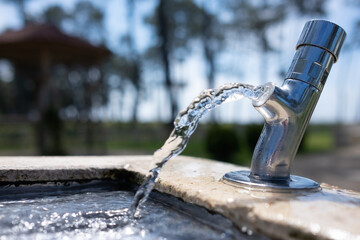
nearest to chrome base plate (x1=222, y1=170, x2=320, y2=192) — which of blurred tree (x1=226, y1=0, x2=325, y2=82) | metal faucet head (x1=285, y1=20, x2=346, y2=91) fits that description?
metal faucet head (x1=285, y1=20, x2=346, y2=91)

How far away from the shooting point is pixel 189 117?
131 centimetres

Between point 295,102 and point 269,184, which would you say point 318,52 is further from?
point 269,184

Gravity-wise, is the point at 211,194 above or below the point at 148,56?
below

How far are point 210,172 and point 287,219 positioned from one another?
0.71 meters

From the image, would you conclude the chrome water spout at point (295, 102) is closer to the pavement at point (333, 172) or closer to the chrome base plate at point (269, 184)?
the chrome base plate at point (269, 184)

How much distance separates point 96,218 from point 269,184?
0.57 meters

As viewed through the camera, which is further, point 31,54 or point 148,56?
point 148,56

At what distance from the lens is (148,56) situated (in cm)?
3019

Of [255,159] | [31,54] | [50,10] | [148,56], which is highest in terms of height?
[50,10]

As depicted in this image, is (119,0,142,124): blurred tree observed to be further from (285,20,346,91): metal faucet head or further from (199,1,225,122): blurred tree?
(285,20,346,91): metal faucet head

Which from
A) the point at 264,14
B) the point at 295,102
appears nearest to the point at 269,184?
the point at 295,102

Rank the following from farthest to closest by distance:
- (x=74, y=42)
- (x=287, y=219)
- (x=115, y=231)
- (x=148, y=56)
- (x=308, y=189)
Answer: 1. (x=148, y=56)
2. (x=74, y=42)
3. (x=308, y=189)
4. (x=115, y=231)
5. (x=287, y=219)

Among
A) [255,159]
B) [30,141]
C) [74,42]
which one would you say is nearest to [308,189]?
[255,159]

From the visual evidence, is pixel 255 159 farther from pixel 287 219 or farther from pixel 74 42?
pixel 74 42
